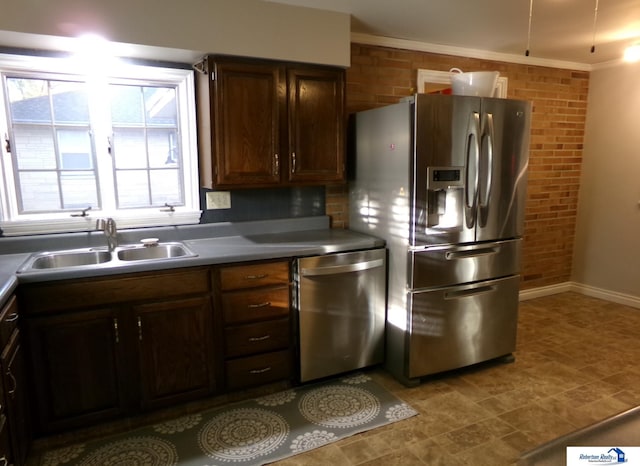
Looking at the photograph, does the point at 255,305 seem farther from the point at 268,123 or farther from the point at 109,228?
the point at 268,123

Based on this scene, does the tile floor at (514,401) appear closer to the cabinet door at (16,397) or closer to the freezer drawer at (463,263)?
the cabinet door at (16,397)

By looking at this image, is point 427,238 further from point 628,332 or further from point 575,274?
point 575,274

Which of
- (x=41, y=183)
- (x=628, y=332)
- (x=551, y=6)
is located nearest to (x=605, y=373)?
(x=628, y=332)

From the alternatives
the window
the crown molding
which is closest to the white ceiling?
the crown molding

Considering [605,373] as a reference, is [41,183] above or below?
above

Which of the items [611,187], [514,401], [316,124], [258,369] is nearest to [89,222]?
[258,369]

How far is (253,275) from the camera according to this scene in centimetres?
238

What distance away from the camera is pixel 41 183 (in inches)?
97.7

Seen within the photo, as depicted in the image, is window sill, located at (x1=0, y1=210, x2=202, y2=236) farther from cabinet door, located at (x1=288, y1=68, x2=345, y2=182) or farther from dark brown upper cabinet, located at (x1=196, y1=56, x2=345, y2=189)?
cabinet door, located at (x1=288, y1=68, x2=345, y2=182)

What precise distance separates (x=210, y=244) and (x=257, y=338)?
641 mm

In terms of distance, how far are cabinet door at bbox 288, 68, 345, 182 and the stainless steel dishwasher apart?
60 cm

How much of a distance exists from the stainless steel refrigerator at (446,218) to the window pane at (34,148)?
6.18ft

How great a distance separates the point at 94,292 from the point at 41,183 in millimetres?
898

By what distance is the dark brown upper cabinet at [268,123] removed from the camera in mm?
2459
